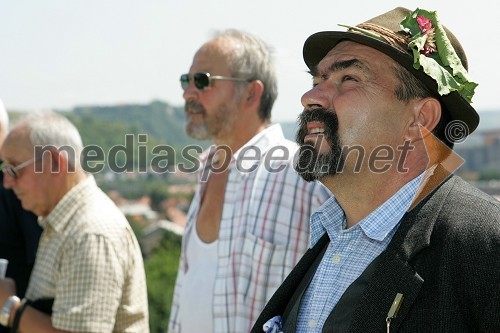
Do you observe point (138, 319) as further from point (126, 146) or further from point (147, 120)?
point (147, 120)

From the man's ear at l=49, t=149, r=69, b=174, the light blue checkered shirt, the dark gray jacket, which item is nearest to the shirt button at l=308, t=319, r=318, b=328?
the light blue checkered shirt

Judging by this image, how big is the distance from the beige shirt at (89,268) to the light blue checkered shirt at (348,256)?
Result: 1.52m

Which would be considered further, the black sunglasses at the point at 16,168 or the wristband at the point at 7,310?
the black sunglasses at the point at 16,168

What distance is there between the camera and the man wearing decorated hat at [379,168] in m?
2.20

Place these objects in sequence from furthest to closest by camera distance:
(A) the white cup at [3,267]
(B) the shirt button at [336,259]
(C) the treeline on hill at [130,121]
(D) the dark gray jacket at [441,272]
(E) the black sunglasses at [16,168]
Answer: (C) the treeline on hill at [130,121] → (E) the black sunglasses at [16,168] → (A) the white cup at [3,267] → (B) the shirt button at [336,259] → (D) the dark gray jacket at [441,272]

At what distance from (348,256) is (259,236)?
1.28 meters

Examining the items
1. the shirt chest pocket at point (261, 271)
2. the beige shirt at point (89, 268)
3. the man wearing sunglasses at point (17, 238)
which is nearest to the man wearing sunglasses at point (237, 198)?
the shirt chest pocket at point (261, 271)

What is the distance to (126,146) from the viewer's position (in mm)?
4820

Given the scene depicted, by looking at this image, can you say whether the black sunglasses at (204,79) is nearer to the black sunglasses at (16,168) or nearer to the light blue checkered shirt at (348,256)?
the black sunglasses at (16,168)

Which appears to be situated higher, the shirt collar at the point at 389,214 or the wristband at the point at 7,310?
the shirt collar at the point at 389,214

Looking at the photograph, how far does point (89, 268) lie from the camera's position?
373cm

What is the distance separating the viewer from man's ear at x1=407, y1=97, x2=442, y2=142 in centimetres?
262

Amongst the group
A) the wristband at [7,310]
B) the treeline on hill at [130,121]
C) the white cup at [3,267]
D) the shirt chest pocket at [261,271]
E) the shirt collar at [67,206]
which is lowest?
the treeline on hill at [130,121]

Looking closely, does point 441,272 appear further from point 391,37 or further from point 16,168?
point 16,168
